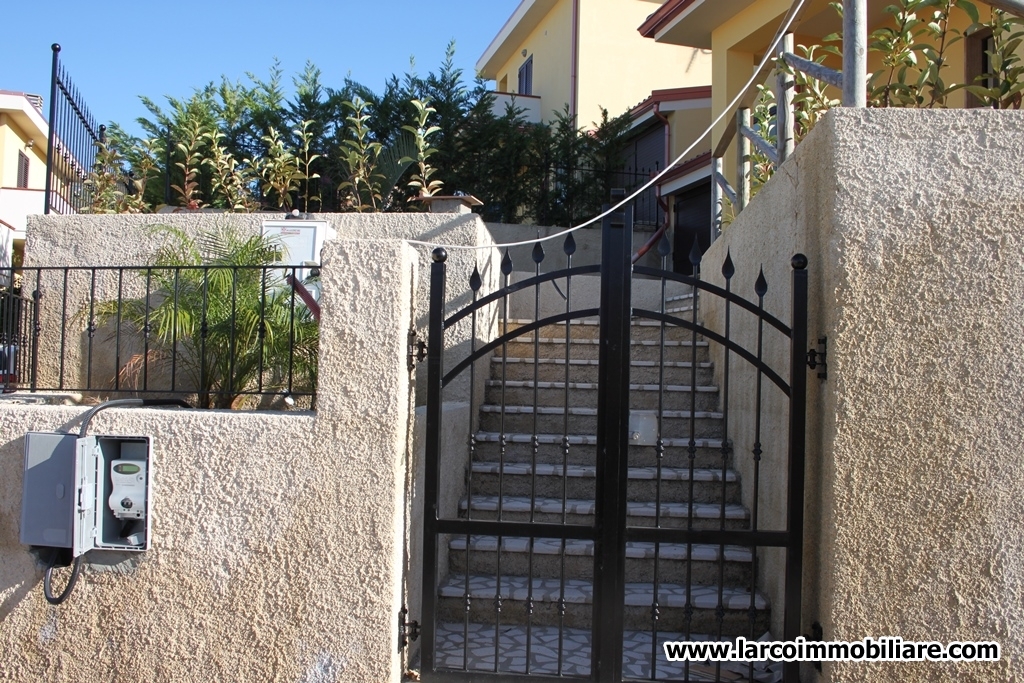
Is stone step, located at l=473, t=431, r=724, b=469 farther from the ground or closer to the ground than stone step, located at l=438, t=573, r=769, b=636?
farther from the ground

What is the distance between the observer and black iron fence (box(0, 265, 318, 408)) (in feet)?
12.7

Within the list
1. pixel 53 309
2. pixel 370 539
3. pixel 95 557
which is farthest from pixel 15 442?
pixel 53 309

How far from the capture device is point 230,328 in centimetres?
419

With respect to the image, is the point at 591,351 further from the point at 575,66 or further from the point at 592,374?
the point at 575,66

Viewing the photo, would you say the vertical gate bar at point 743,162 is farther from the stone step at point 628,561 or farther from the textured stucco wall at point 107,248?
the stone step at point 628,561

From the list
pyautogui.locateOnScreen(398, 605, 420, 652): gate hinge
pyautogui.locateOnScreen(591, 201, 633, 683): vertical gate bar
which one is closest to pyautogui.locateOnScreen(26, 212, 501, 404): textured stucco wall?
pyautogui.locateOnScreen(591, 201, 633, 683): vertical gate bar

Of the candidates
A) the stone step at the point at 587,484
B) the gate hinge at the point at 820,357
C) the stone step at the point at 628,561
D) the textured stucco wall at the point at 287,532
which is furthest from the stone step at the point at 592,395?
the textured stucco wall at the point at 287,532

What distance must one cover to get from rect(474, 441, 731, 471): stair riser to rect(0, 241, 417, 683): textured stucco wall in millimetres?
1847

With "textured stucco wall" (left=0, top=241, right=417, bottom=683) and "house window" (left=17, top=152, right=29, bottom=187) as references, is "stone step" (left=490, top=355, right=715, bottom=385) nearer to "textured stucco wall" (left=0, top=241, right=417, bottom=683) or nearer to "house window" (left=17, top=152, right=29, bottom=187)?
"textured stucco wall" (left=0, top=241, right=417, bottom=683)

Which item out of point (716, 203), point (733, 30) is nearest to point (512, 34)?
point (733, 30)

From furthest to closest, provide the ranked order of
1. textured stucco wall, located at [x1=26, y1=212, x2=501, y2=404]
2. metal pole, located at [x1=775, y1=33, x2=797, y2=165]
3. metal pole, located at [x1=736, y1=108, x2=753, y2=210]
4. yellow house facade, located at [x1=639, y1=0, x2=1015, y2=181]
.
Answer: yellow house facade, located at [x1=639, y1=0, x2=1015, y2=181], metal pole, located at [x1=736, y1=108, x2=753, y2=210], textured stucco wall, located at [x1=26, y1=212, x2=501, y2=404], metal pole, located at [x1=775, y1=33, x2=797, y2=165]

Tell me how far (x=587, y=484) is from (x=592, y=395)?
98cm

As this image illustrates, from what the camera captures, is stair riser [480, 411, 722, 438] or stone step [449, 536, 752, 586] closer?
stone step [449, 536, 752, 586]

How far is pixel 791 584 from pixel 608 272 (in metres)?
1.58
